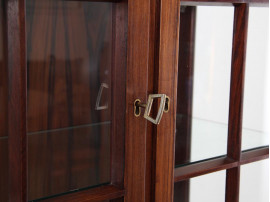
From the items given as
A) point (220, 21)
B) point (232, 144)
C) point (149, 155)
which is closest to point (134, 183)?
point (149, 155)

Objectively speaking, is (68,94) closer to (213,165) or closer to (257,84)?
(213,165)

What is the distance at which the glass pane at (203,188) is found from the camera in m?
0.64

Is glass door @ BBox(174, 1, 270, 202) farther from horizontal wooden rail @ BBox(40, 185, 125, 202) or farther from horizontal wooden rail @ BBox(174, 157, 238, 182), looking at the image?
horizontal wooden rail @ BBox(40, 185, 125, 202)

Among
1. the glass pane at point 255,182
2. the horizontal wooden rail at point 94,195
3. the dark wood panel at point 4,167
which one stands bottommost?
the glass pane at point 255,182

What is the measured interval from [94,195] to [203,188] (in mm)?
256

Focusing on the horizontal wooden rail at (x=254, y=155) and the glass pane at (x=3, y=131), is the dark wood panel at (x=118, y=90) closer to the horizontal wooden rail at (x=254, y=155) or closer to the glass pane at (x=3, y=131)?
the glass pane at (x=3, y=131)

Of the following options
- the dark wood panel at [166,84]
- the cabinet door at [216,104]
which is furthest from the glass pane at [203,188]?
the dark wood panel at [166,84]

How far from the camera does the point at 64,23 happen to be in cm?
51

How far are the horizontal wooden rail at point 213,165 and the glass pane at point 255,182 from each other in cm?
4

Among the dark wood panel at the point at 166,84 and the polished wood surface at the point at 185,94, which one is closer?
the dark wood panel at the point at 166,84

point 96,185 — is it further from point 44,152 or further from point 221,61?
point 221,61

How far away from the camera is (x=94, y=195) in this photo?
1.58 ft

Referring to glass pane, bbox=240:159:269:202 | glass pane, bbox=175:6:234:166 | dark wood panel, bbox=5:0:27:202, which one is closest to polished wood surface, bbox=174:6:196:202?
glass pane, bbox=175:6:234:166

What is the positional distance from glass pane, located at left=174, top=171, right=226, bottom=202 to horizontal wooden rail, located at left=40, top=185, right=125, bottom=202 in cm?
16
